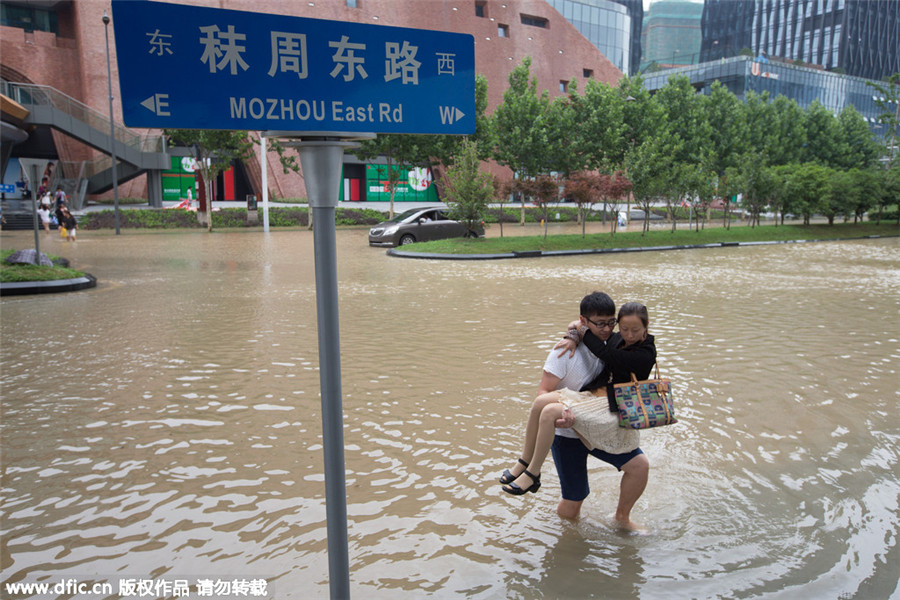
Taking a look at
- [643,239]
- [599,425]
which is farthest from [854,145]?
[599,425]

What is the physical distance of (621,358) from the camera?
11.2ft

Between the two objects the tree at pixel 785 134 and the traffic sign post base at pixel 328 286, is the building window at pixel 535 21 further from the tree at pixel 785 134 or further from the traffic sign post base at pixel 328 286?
the traffic sign post base at pixel 328 286

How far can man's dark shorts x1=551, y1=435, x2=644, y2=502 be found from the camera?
3613 millimetres

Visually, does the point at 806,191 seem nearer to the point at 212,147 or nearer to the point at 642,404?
the point at 212,147

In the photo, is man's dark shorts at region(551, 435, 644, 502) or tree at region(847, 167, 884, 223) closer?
man's dark shorts at region(551, 435, 644, 502)

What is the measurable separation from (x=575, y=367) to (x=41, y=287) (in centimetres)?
1290

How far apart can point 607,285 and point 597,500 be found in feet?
34.8

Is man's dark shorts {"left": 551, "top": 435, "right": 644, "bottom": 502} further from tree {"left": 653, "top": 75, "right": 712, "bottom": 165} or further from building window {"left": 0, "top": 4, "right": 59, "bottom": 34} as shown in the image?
building window {"left": 0, "top": 4, "right": 59, "bottom": 34}

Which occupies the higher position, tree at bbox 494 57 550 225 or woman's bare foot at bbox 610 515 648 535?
tree at bbox 494 57 550 225

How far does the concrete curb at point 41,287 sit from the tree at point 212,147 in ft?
54.2

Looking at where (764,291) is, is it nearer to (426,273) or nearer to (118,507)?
(426,273)

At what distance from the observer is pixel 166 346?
8469 millimetres

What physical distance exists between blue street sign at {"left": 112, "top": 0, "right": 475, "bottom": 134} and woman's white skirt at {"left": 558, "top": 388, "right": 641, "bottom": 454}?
1.83 meters

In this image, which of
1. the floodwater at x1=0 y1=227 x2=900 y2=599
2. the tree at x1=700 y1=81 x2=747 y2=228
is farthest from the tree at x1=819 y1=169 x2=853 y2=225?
the floodwater at x1=0 y1=227 x2=900 y2=599
